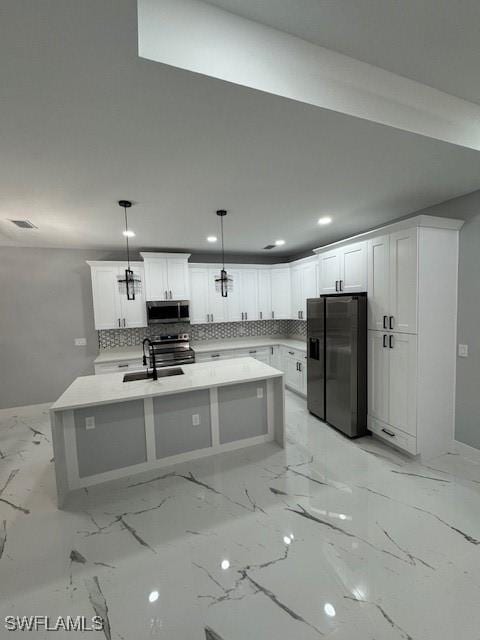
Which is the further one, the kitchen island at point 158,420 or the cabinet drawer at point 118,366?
the cabinet drawer at point 118,366

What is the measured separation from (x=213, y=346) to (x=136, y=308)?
1498 millimetres

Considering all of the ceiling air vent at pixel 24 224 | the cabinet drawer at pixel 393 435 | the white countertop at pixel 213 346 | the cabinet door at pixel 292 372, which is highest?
the ceiling air vent at pixel 24 224

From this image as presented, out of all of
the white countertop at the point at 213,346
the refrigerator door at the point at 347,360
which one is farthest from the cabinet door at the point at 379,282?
the white countertop at the point at 213,346

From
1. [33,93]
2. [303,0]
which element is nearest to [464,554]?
[303,0]

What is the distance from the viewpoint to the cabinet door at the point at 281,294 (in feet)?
17.4

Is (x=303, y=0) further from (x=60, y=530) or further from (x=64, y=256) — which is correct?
(x=64, y=256)

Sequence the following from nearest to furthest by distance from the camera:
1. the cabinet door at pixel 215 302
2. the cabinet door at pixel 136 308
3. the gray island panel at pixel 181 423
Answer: the gray island panel at pixel 181 423 → the cabinet door at pixel 136 308 → the cabinet door at pixel 215 302

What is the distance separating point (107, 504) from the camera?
2252 mm

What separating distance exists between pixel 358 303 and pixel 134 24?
282 centimetres

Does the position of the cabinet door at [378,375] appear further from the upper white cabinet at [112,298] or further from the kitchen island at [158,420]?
the upper white cabinet at [112,298]

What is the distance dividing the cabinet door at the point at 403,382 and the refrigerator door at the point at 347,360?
1.07 feet

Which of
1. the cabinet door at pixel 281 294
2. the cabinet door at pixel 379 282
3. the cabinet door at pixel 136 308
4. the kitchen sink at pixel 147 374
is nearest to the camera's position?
the cabinet door at pixel 379 282

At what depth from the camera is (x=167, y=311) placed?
4617 mm

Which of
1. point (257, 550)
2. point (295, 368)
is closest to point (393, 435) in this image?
point (257, 550)
